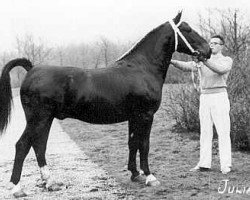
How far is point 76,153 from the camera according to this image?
865 cm

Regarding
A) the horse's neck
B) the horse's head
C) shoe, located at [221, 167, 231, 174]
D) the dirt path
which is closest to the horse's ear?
the horse's head

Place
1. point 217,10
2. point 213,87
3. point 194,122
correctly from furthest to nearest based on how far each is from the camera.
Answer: point 217,10, point 194,122, point 213,87

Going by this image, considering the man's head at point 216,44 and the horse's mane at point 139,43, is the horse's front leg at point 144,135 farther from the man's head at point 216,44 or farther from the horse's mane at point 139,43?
the man's head at point 216,44

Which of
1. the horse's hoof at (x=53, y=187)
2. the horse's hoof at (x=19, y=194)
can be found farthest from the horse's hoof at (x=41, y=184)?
the horse's hoof at (x=19, y=194)

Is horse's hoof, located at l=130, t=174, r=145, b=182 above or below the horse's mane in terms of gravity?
below

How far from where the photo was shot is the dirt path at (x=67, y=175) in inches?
210

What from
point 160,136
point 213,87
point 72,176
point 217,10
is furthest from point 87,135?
point 217,10

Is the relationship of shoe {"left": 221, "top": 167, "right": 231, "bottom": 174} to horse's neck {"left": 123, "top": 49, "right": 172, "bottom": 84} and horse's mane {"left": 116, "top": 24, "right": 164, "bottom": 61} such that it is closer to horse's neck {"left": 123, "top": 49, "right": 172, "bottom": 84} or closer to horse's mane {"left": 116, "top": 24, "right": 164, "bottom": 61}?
horse's neck {"left": 123, "top": 49, "right": 172, "bottom": 84}

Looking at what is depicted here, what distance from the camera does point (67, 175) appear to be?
6527 millimetres

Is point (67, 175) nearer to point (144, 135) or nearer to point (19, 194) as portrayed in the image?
point (19, 194)

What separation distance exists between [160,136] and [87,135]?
2250 millimetres

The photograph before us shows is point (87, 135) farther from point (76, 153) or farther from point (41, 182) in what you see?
point (41, 182)

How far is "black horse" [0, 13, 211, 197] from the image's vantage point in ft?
17.6

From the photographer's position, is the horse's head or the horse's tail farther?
the horse's head
